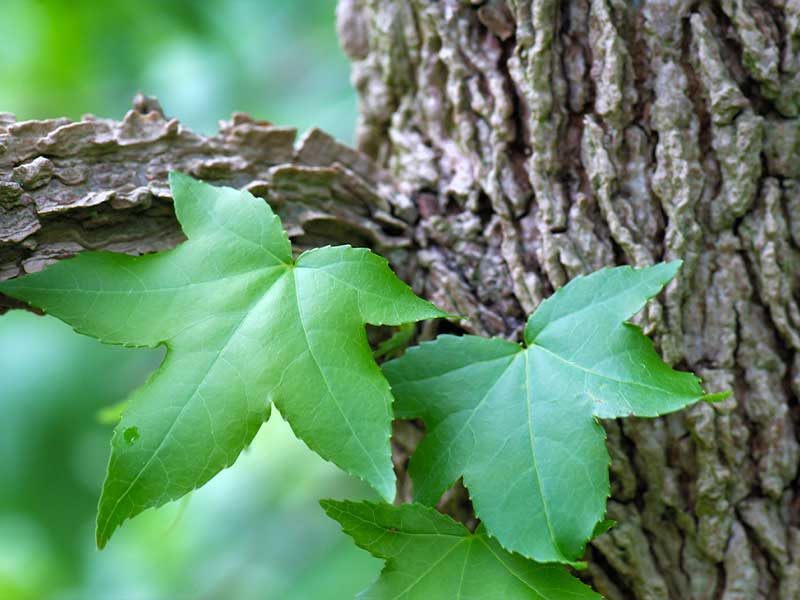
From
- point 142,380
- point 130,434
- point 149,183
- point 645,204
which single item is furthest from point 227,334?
point 142,380

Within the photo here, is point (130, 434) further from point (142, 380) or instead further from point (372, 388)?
point (142, 380)

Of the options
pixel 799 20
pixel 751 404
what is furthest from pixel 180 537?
pixel 799 20

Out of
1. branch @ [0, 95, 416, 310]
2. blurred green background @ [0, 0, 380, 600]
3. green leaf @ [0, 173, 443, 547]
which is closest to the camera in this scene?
green leaf @ [0, 173, 443, 547]

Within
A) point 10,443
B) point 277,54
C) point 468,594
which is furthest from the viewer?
point 277,54

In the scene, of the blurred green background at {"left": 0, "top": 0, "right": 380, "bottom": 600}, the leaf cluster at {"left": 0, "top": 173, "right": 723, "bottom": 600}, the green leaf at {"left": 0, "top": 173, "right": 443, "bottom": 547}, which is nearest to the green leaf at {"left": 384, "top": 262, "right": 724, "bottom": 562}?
the leaf cluster at {"left": 0, "top": 173, "right": 723, "bottom": 600}

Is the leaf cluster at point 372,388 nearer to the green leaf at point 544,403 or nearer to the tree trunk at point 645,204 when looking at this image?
the green leaf at point 544,403

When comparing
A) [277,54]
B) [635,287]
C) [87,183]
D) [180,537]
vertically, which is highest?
[277,54]

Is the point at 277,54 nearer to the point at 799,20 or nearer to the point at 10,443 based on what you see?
the point at 10,443

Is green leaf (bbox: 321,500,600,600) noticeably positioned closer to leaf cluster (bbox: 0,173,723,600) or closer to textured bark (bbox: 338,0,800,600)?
leaf cluster (bbox: 0,173,723,600)
